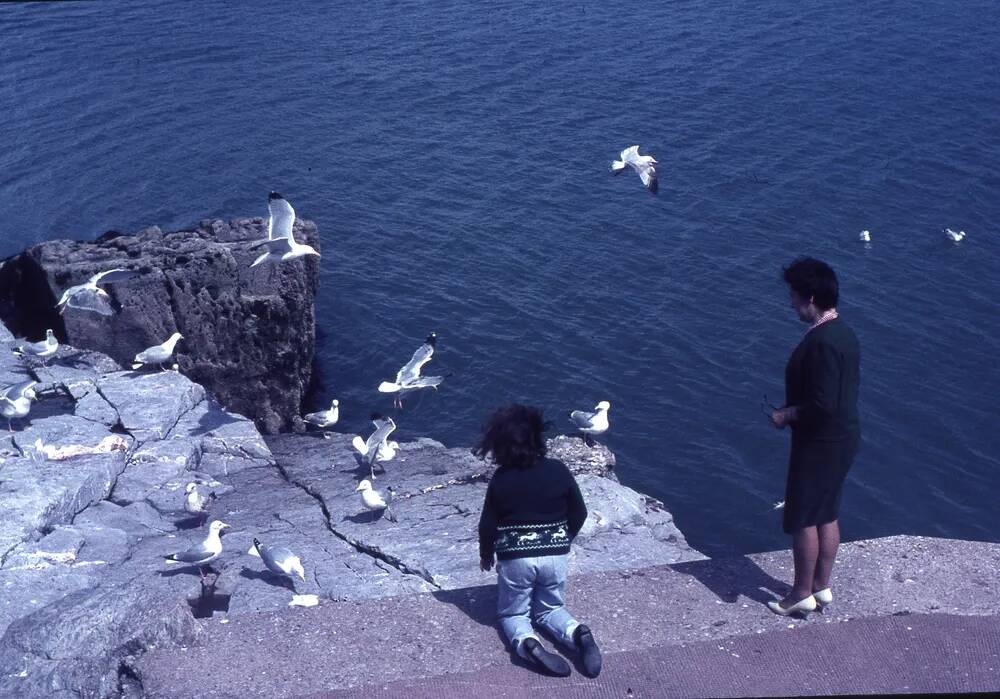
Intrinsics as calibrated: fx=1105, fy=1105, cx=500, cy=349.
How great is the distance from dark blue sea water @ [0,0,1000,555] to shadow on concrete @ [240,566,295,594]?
7134 millimetres

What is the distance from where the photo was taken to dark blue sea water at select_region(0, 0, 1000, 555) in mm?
17406

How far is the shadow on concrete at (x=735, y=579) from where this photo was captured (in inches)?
267

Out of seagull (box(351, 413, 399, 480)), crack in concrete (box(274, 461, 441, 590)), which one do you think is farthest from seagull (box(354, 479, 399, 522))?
seagull (box(351, 413, 399, 480))

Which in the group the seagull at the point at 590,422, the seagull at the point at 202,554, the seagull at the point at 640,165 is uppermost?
the seagull at the point at 640,165

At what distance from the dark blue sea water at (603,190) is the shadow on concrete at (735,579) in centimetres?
780

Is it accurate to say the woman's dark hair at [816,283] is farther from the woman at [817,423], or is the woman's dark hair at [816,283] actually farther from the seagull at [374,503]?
the seagull at [374,503]

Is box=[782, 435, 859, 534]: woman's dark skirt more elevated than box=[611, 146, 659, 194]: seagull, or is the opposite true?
box=[782, 435, 859, 534]: woman's dark skirt

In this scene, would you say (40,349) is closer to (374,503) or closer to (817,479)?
(374,503)

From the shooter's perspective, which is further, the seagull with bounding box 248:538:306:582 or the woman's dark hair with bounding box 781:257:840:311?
the seagull with bounding box 248:538:306:582

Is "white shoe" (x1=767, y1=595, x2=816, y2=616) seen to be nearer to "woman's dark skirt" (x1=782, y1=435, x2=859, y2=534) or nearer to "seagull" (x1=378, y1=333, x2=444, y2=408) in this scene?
"woman's dark skirt" (x1=782, y1=435, x2=859, y2=534)

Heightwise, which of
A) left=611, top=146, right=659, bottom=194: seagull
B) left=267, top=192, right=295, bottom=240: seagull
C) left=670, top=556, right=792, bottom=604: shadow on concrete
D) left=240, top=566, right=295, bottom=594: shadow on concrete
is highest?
left=267, top=192, right=295, bottom=240: seagull

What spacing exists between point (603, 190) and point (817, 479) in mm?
18079

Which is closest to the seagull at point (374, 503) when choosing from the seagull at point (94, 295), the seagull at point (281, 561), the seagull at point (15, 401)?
the seagull at point (281, 561)

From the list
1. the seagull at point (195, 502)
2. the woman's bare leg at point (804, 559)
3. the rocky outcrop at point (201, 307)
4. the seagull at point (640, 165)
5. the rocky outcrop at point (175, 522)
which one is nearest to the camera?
the woman's bare leg at point (804, 559)
